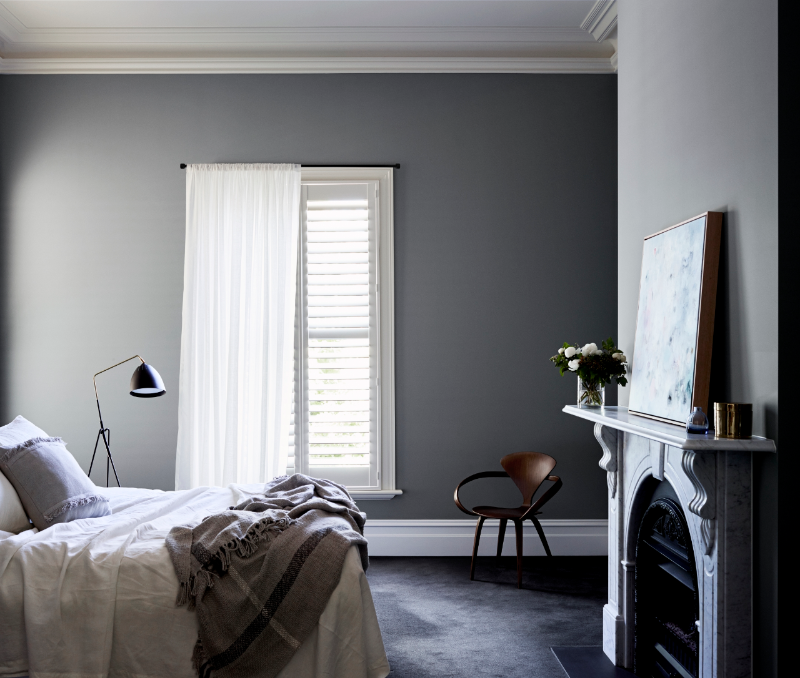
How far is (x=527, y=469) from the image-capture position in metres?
4.28

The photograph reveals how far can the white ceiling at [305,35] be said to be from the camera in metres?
4.06

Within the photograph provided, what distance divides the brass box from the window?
2.72m

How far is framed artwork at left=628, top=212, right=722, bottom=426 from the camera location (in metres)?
2.23

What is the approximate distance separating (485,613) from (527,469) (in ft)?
3.59

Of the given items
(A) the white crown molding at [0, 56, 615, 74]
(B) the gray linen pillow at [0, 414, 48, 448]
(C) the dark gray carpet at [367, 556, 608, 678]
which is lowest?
(C) the dark gray carpet at [367, 556, 608, 678]

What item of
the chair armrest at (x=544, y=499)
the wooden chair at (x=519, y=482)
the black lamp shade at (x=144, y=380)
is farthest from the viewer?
the wooden chair at (x=519, y=482)

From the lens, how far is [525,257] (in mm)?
4566

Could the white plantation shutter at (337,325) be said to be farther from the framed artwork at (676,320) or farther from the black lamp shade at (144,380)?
the framed artwork at (676,320)

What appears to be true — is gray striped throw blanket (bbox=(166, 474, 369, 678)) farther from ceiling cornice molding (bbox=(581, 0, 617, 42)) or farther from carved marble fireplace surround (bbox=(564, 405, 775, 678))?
ceiling cornice molding (bbox=(581, 0, 617, 42))

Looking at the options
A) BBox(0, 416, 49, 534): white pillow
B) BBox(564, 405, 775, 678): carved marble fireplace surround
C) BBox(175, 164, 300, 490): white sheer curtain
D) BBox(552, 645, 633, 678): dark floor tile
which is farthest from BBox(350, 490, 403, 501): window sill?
BBox(564, 405, 775, 678): carved marble fireplace surround

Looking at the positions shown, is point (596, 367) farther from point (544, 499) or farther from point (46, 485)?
point (46, 485)

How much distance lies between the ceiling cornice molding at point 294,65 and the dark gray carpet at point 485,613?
11.5 ft

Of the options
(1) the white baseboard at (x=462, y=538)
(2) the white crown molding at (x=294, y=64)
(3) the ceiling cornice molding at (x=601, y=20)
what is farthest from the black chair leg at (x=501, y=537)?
(3) the ceiling cornice molding at (x=601, y=20)

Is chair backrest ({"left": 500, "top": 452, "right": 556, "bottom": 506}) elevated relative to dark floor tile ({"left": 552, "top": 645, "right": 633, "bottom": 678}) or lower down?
elevated
